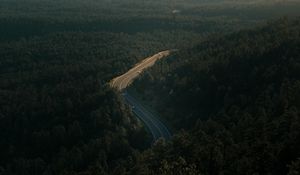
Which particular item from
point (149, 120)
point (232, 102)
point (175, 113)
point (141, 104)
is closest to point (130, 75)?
point (141, 104)

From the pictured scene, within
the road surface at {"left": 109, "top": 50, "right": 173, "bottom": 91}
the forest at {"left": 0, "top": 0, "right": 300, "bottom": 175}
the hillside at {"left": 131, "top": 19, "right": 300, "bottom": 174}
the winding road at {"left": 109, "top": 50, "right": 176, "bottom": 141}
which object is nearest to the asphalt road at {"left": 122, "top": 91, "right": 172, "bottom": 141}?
the winding road at {"left": 109, "top": 50, "right": 176, "bottom": 141}

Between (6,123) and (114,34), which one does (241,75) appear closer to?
(6,123)

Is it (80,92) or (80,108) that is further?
(80,92)

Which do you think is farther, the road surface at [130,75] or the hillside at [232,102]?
the road surface at [130,75]

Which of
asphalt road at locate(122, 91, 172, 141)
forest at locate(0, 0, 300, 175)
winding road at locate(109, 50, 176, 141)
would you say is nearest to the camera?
forest at locate(0, 0, 300, 175)

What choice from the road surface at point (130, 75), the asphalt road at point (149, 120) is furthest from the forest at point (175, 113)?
the road surface at point (130, 75)

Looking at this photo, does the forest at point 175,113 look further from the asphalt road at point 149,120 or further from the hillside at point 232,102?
the asphalt road at point 149,120

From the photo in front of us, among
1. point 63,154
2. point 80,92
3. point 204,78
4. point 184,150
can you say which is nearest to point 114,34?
point 80,92

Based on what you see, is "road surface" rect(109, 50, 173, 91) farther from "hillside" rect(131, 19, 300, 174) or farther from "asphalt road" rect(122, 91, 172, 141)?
"asphalt road" rect(122, 91, 172, 141)
